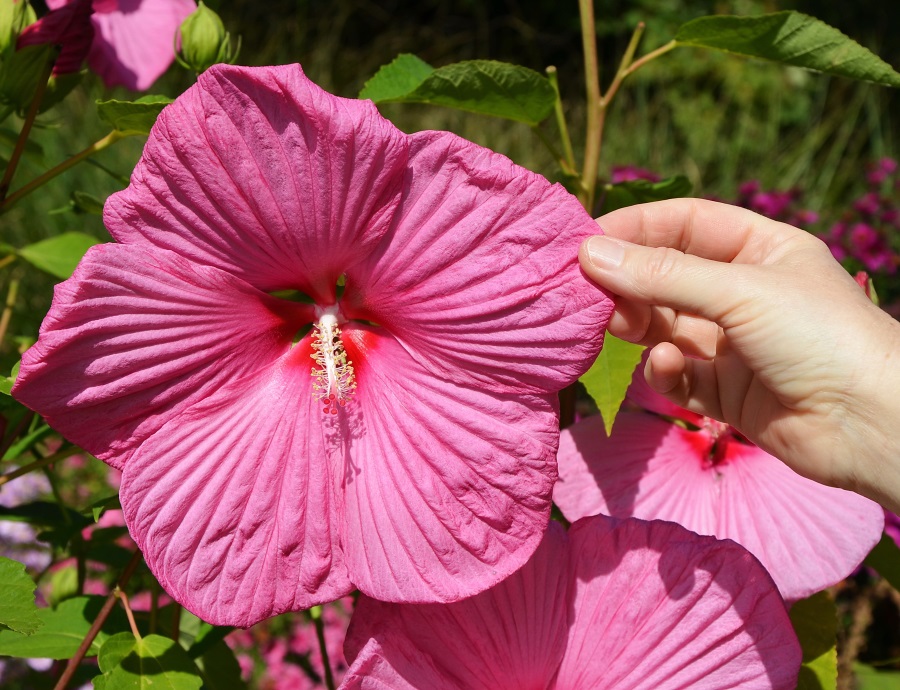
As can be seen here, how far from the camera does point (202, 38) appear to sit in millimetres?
1088

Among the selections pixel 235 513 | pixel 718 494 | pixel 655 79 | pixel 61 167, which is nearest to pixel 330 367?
pixel 235 513

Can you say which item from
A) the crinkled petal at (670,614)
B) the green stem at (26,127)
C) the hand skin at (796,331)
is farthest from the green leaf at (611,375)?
the green stem at (26,127)

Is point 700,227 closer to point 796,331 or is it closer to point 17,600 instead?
point 796,331

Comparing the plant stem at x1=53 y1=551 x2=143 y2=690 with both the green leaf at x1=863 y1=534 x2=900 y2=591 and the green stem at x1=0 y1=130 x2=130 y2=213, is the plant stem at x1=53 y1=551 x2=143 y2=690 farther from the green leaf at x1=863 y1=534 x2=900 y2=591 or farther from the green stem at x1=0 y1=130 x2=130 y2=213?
the green leaf at x1=863 y1=534 x2=900 y2=591

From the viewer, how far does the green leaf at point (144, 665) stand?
0.92 metres

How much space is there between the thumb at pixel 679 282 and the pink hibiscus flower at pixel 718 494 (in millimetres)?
325

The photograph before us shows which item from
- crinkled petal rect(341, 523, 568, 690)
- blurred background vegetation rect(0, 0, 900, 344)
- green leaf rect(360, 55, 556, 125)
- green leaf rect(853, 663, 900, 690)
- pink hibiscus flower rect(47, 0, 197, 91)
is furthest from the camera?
blurred background vegetation rect(0, 0, 900, 344)

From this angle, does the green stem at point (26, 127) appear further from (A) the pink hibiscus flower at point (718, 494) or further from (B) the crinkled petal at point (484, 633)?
(A) the pink hibiscus flower at point (718, 494)

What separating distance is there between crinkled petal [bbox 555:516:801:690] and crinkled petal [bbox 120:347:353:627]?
0.28m

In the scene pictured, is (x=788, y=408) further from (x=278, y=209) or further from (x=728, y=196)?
(x=728, y=196)

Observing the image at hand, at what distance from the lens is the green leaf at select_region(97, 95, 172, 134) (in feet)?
3.00

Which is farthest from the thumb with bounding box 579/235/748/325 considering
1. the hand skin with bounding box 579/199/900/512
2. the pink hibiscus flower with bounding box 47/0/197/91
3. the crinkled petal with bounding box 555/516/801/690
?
the pink hibiscus flower with bounding box 47/0/197/91

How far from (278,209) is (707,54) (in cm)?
701

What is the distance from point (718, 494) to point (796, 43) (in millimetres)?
590
